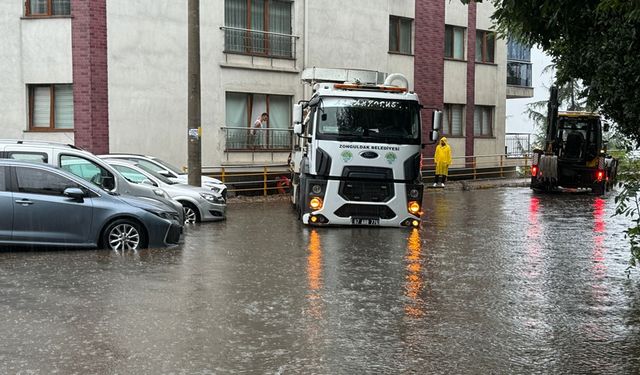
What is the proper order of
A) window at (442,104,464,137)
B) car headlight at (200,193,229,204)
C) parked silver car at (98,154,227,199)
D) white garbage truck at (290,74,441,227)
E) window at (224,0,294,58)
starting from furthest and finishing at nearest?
Answer: window at (442,104,464,137) → window at (224,0,294,58) → parked silver car at (98,154,227,199) → car headlight at (200,193,229,204) → white garbage truck at (290,74,441,227)

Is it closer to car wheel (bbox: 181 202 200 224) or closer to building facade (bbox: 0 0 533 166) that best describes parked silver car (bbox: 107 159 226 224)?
car wheel (bbox: 181 202 200 224)

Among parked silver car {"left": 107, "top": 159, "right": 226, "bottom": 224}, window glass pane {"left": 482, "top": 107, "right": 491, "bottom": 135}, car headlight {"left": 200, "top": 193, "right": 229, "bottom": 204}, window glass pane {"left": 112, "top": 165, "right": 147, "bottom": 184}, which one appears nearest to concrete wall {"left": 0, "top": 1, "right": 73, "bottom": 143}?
parked silver car {"left": 107, "top": 159, "right": 226, "bottom": 224}

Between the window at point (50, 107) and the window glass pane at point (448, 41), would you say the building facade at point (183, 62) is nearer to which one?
the window at point (50, 107)

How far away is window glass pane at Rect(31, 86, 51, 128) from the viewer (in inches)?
875

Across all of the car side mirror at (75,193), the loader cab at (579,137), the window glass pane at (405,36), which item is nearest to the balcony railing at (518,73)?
the window glass pane at (405,36)

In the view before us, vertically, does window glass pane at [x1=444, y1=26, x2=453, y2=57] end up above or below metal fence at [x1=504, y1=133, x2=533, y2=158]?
above

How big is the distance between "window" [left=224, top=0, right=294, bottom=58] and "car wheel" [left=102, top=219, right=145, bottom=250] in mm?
13273

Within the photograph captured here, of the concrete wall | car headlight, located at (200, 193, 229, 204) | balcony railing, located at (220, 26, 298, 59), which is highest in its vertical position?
balcony railing, located at (220, 26, 298, 59)

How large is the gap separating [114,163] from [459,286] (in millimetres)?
9132

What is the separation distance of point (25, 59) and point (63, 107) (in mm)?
1640

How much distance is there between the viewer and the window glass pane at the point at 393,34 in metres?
30.5

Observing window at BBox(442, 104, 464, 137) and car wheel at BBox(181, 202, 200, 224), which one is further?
window at BBox(442, 104, 464, 137)

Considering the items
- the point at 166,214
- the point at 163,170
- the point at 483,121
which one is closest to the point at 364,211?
the point at 166,214

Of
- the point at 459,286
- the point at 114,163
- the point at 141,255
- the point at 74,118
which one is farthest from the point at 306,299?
the point at 74,118
